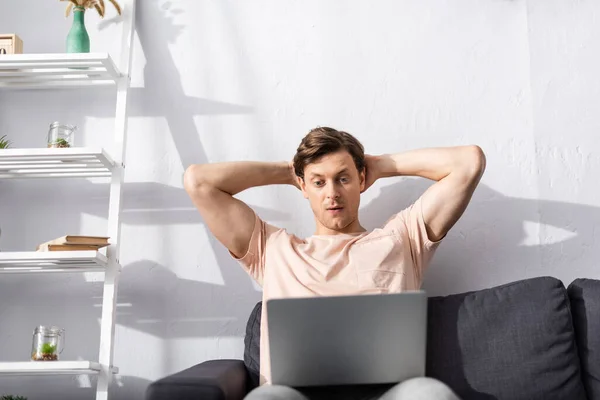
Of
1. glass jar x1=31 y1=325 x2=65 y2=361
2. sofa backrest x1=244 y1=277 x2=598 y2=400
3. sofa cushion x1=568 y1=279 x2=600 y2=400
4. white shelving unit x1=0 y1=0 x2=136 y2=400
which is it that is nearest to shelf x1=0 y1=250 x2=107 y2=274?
white shelving unit x1=0 y1=0 x2=136 y2=400

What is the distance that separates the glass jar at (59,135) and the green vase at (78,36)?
281mm

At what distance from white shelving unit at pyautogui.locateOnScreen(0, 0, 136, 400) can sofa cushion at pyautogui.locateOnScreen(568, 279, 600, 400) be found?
1.47 m

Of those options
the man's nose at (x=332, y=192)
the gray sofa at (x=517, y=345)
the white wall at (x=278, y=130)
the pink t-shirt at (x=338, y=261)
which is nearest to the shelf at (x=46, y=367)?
the white wall at (x=278, y=130)

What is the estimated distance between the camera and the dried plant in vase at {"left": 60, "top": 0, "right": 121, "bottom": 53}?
2766 millimetres

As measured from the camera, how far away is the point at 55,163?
273cm

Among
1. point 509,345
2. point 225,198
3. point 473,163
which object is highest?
point 473,163

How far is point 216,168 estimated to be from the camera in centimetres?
254

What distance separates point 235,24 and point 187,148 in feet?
1.72

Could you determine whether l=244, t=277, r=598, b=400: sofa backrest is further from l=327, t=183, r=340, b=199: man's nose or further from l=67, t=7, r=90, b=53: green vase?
l=67, t=7, r=90, b=53: green vase

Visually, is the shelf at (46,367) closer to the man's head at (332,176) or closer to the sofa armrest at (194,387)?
the sofa armrest at (194,387)

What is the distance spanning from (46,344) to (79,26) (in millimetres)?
1124

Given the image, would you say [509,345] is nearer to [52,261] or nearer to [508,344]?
[508,344]

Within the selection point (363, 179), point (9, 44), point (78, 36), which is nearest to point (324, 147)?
point (363, 179)

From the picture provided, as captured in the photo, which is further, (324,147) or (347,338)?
(324,147)
